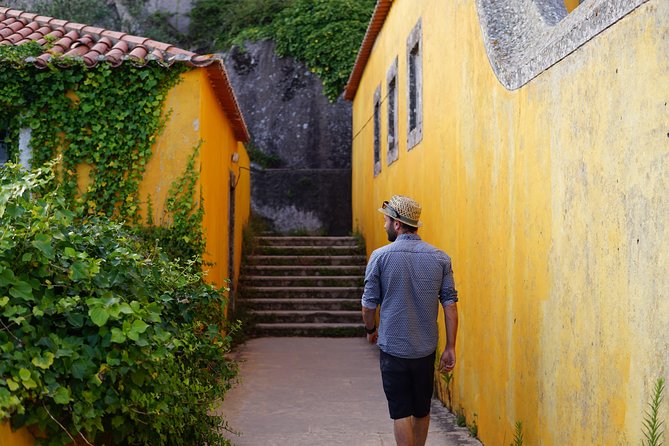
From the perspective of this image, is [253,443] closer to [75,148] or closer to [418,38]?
[75,148]

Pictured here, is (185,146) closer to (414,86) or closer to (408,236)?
(414,86)

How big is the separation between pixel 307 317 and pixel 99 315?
968 centimetres

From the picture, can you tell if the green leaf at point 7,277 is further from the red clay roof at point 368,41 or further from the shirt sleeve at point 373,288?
the red clay roof at point 368,41

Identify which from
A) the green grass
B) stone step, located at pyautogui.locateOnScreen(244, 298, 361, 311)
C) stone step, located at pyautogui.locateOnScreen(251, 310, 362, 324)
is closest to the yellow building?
stone step, located at pyautogui.locateOnScreen(251, 310, 362, 324)

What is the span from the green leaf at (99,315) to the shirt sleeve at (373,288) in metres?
1.72

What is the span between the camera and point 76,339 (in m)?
3.59

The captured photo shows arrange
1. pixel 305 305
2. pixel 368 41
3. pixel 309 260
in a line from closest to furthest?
pixel 305 305, pixel 368 41, pixel 309 260

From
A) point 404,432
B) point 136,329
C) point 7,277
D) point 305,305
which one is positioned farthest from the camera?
point 305,305

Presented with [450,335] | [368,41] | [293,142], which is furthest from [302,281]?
[450,335]

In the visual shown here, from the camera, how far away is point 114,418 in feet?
12.2

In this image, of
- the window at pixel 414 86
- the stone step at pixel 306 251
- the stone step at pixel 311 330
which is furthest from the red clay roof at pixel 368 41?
the stone step at pixel 311 330

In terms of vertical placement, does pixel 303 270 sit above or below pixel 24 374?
below

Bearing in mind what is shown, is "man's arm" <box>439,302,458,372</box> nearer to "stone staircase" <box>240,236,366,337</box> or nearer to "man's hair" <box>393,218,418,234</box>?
"man's hair" <box>393,218,418,234</box>

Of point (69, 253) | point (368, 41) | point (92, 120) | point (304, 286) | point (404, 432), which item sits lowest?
point (404, 432)
